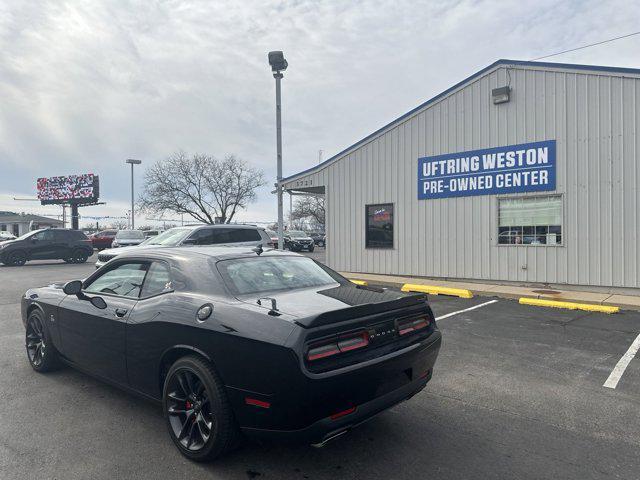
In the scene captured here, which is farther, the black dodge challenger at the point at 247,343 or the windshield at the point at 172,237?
the windshield at the point at 172,237

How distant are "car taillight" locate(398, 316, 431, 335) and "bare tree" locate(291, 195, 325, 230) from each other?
191ft

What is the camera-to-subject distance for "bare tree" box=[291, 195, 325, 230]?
2477 inches

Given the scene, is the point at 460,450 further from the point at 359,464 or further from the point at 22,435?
the point at 22,435

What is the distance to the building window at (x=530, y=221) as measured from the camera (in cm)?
1077

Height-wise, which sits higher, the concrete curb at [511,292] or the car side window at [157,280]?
the car side window at [157,280]

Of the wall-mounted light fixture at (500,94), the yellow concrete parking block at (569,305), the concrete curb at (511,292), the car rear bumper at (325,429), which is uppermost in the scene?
the wall-mounted light fixture at (500,94)

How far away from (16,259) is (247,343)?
21457mm

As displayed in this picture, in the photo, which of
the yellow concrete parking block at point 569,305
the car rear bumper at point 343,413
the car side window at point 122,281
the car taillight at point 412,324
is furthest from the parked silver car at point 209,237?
the car rear bumper at point 343,413

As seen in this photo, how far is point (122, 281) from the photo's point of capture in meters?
4.17

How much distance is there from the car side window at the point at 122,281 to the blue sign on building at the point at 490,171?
9.73 m

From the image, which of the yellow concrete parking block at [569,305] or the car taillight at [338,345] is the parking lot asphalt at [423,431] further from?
the yellow concrete parking block at [569,305]

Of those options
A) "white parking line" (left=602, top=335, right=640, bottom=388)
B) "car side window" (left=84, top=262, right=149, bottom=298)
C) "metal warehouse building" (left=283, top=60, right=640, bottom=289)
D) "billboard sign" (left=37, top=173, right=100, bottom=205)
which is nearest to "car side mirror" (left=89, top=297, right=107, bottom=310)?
"car side window" (left=84, top=262, right=149, bottom=298)

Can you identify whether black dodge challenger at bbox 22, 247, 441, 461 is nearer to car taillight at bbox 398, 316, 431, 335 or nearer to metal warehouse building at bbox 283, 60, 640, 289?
car taillight at bbox 398, 316, 431, 335

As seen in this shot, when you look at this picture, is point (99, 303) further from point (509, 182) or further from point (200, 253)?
point (509, 182)
